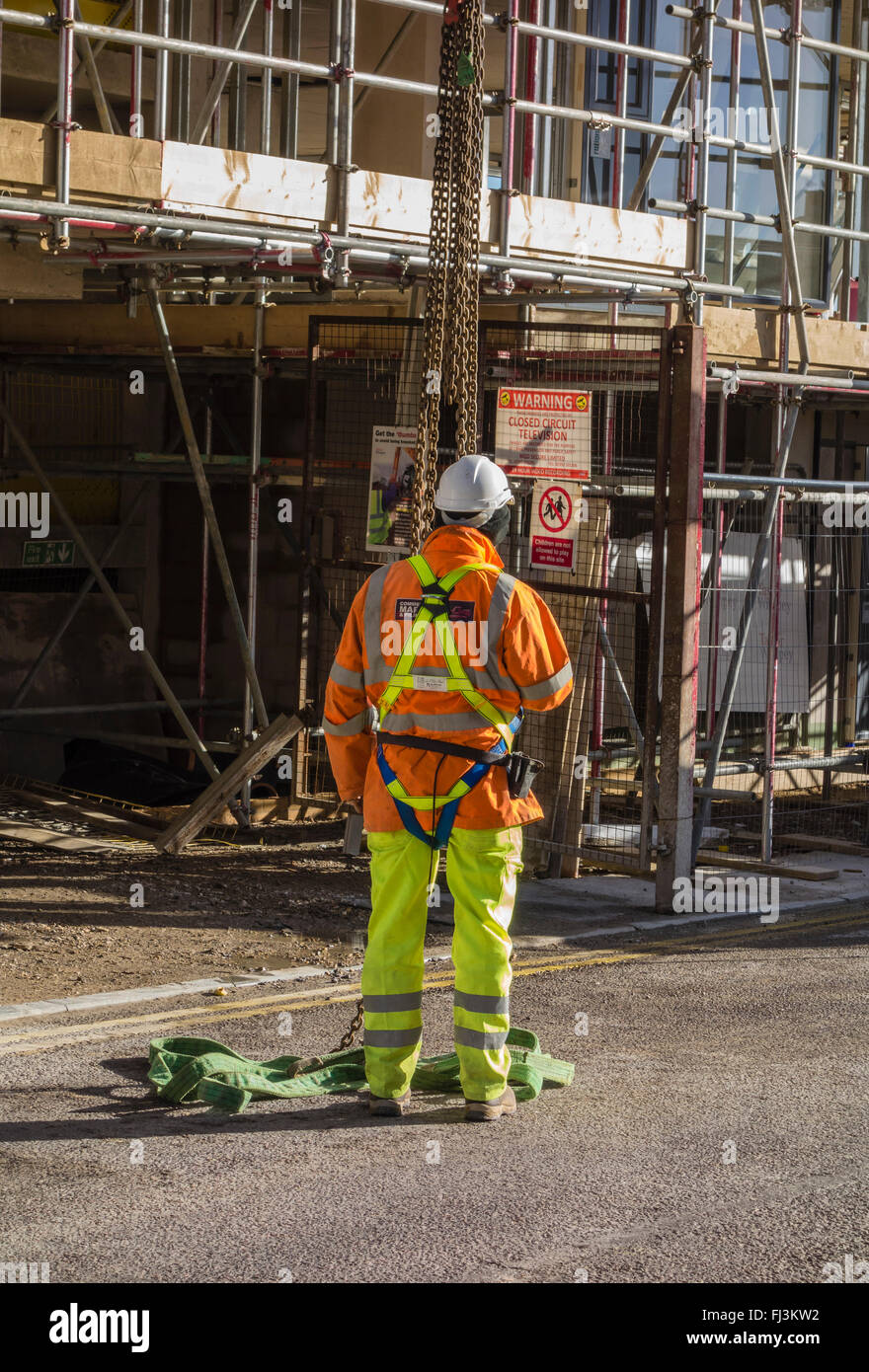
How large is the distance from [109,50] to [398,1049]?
10389mm

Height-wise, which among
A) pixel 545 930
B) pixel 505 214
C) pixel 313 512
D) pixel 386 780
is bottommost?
pixel 545 930

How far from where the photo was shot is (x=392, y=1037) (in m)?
6.48

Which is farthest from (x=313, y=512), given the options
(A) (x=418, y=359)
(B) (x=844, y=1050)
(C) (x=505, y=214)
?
(B) (x=844, y=1050)

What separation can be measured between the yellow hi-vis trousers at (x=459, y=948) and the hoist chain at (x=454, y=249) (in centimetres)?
158

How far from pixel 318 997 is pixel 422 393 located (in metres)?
2.98

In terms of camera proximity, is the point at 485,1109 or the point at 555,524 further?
the point at 555,524

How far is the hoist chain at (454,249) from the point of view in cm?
742

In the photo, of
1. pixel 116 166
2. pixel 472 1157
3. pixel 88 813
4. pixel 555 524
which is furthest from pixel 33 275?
pixel 472 1157

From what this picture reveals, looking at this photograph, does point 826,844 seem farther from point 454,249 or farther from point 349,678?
point 349,678

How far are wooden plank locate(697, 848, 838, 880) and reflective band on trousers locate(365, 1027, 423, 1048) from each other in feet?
17.4

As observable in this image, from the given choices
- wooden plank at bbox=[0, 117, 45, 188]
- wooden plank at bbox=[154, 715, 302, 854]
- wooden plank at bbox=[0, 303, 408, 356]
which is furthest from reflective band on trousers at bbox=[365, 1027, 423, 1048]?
wooden plank at bbox=[0, 303, 408, 356]

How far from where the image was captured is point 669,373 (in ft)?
32.8

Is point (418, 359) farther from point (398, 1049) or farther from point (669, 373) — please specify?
point (398, 1049)

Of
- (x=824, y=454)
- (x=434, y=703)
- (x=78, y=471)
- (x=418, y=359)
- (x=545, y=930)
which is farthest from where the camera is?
(x=824, y=454)
